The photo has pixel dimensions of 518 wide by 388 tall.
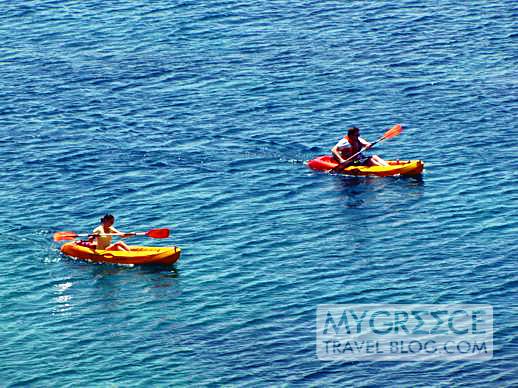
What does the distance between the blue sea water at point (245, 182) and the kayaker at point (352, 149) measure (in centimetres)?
95

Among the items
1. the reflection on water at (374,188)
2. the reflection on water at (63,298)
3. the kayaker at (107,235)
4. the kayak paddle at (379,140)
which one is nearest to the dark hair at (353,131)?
the kayak paddle at (379,140)

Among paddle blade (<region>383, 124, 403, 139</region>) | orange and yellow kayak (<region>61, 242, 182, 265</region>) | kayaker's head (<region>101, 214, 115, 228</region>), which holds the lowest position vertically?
orange and yellow kayak (<region>61, 242, 182, 265</region>)

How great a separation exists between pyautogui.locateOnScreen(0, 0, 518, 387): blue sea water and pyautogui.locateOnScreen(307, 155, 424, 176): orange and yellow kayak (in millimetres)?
400

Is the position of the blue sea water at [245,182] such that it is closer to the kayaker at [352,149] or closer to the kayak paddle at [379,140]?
the kayak paddle at [379,140]

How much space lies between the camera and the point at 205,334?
1587 inches

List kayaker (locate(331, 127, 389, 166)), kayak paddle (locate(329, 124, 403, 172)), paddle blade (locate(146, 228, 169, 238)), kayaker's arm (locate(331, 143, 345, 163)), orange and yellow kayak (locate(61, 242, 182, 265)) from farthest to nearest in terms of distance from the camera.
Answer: kayaker's arm (locate(331, 143, 345, 163)) < kayaker (locate(331, 127, 389, 166)) < kayak paddle (locate(329, 124, 403, 172)) < paddle blade (locate(146, 228, 169, 238)) < orange and yellow kayak (locate(61, 242, 182, 265))

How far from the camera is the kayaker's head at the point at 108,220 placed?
46.2m

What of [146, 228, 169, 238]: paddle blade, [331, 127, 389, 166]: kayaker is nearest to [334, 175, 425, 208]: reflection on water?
[331, 127, 389, 166]: kayaker

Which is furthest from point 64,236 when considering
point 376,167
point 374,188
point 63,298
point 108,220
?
point 376,167

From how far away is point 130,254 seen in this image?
45719mm

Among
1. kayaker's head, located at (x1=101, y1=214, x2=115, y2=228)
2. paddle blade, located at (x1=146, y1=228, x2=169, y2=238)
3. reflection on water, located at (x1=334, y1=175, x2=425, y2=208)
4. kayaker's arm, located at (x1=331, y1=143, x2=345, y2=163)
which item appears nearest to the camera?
paddle blade, located at (x1=146, y1=228, x2=169, y2=238)

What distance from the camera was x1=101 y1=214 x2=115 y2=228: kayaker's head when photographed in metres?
46.2

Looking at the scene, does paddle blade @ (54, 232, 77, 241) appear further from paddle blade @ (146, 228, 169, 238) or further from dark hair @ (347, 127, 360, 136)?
dark hair @ (347, 127, 360, 136)

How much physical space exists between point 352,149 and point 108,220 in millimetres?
12417
